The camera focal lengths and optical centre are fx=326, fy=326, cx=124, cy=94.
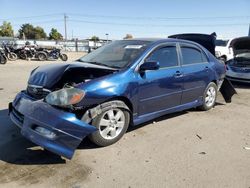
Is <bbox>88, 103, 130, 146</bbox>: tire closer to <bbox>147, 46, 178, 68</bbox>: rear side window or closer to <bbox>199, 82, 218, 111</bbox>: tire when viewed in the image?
<bbox>147, 46, 178, 68</bbox>: rear side window

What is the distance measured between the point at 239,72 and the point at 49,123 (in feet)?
27.4

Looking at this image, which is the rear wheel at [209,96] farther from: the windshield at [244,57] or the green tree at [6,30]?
the green tree at [6,30]

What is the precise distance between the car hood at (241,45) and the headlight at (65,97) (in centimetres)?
985

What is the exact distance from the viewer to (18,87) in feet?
31.9

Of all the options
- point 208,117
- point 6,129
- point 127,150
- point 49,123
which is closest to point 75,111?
point 49,123

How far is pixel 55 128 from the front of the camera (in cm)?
402

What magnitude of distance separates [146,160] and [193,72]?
2.61 meters

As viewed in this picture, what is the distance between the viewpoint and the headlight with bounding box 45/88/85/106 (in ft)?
13.9

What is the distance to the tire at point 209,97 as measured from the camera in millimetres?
6961

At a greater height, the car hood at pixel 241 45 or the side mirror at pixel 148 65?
the side mirror at pixel 148 65

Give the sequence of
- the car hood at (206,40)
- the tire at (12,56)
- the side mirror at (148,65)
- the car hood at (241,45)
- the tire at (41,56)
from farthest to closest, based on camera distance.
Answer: the tire at (41,56) → the tire at (12,56) → the car hood at (241,45) → the car hood at (206,40) → the side mirror at (148,65)

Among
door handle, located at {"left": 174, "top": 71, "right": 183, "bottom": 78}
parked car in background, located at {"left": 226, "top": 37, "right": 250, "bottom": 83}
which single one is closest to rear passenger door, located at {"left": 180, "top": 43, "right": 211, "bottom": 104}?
door handle, located at {"left": 174, "top": 71, "right": 183, "bottom": 78}

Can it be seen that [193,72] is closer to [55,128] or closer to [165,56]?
[165,56]

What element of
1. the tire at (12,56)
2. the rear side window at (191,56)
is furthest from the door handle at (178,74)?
the tire at (12,56)
